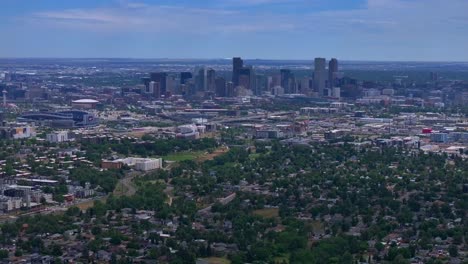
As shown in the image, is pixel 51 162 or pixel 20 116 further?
pixel 20 116

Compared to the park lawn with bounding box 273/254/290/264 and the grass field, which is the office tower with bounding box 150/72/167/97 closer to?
the grass field

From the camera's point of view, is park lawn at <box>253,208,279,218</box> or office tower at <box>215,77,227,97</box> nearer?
park lawn at <box>253,208,279,218</box>

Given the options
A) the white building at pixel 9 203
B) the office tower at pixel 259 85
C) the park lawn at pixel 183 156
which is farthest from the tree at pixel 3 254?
the office tower at pixel 259 85

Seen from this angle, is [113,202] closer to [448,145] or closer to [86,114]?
[448,145]

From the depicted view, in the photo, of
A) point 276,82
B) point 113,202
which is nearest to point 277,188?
point 113,202

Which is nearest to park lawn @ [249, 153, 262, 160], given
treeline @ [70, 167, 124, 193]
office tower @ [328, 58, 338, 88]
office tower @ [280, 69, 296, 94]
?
treeline @ [70, 167, 124, 193]

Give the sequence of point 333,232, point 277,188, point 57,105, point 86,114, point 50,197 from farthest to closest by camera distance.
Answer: point 57,105 < point 86,114 < point 277,188 < point 50,197 < point 333,232

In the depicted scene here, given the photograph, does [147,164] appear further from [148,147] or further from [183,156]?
[148,147]
